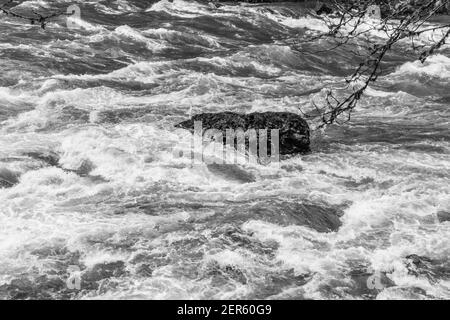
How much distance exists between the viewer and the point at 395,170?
32.3ft

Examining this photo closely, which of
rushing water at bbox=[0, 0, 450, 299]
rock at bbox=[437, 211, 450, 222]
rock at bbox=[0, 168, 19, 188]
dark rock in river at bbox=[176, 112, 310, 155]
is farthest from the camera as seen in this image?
dark rock in river at bbox=[176, 112, 310, 155]

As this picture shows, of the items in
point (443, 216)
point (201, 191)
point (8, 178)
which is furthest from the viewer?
point (8, 178)

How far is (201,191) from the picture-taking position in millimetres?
8867

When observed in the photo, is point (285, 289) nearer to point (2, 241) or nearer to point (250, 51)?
point (2, 241)

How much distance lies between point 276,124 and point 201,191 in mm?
2555

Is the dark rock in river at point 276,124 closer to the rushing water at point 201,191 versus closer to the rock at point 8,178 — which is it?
the rushing water at point 201,191

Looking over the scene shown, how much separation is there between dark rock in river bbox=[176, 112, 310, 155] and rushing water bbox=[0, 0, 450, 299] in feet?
1.24

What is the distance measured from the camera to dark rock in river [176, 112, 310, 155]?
10.6 metres

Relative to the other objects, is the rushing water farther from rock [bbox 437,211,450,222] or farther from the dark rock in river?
the dark rock in river

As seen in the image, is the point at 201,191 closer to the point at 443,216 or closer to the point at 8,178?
the point at 8,178

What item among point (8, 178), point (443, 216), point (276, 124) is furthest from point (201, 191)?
point (443, 216)

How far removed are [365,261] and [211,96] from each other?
26.7 ft

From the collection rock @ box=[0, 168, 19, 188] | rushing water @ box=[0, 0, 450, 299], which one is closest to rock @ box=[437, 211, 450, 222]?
rushing water @ box=[0, 0, 450, 299]

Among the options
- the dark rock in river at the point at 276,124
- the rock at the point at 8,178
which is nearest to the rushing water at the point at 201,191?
the rock at the point at 8,178
